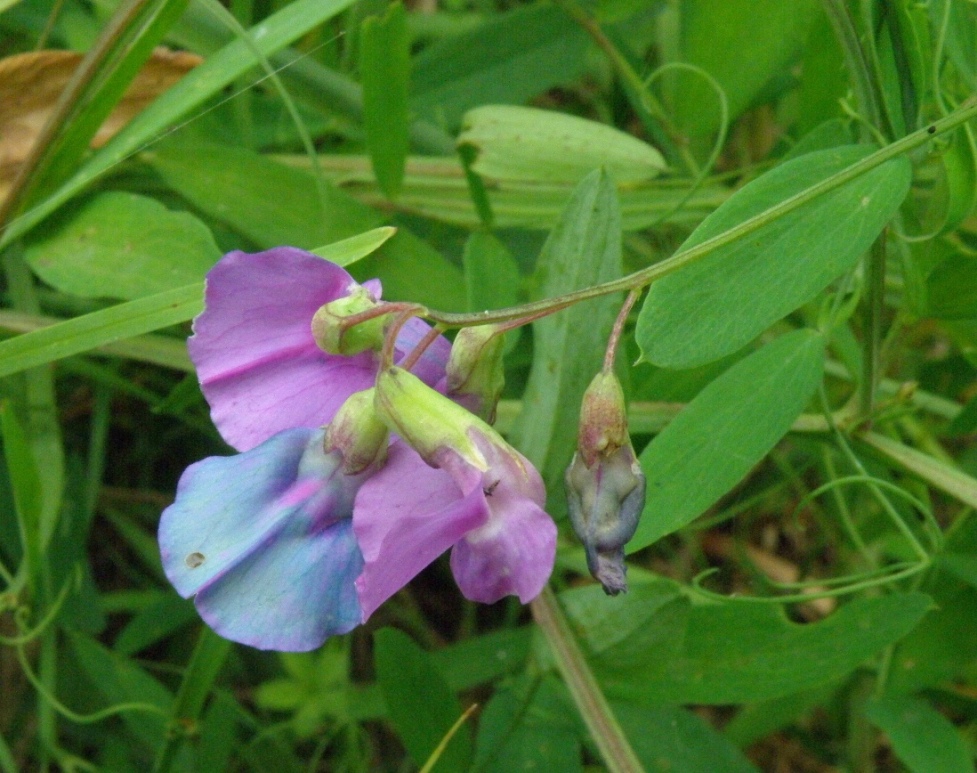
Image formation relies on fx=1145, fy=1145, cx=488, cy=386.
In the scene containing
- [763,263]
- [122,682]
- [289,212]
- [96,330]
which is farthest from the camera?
[122,682]

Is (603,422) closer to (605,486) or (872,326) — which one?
(605,486)

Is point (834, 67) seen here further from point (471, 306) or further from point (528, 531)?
point (528, 531)

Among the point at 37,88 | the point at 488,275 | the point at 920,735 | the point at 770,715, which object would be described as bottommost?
the point at 770,715

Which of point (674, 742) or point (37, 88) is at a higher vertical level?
point (37, 88)

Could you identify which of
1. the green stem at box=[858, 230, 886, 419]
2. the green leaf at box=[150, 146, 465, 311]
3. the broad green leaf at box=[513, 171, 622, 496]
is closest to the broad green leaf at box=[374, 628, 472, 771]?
the broad green leaf at box=[513, 171, 622, 496]

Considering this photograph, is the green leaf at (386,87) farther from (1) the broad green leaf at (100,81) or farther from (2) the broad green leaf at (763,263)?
(2) the broad green leaf at (763,263)

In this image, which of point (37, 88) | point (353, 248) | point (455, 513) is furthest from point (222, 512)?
point (37, 88)

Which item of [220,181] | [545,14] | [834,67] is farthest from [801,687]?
[545,14]
